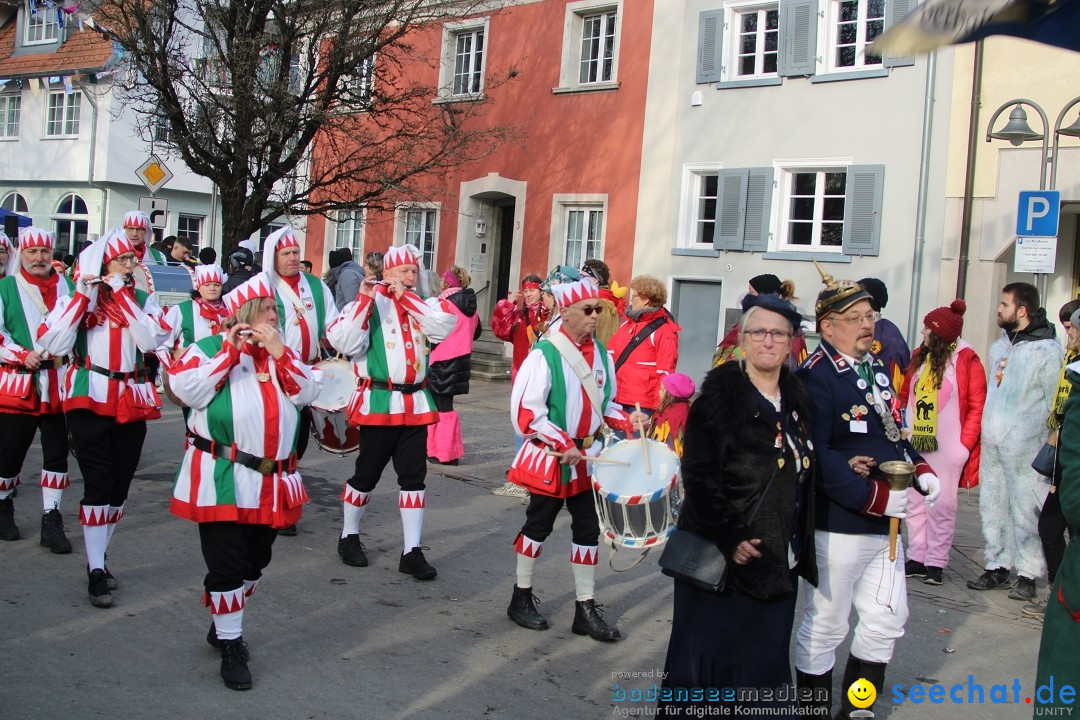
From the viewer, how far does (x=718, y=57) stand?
722 inches

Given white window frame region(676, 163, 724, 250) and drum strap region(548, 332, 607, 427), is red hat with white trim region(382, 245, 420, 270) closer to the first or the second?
drum strap region(548, 332, 607, 427)

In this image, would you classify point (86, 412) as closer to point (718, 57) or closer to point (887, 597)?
point (887, 597)

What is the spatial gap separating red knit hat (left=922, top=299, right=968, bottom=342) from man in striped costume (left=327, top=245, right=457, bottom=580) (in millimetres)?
3323

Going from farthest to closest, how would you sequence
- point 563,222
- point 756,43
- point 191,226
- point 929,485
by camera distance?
point 191,226 < point 563,222 < point 756,43 < point 929,485

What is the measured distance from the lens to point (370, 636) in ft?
19.1

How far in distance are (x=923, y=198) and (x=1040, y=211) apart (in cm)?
480

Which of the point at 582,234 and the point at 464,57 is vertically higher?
the point at 464,57

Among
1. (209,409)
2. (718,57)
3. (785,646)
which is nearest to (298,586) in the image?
(209,409)

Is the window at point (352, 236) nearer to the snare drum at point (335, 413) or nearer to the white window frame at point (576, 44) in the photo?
the white window frame at point (576, 44)

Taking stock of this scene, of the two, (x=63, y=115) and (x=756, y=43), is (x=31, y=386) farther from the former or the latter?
(x=63, y=115)

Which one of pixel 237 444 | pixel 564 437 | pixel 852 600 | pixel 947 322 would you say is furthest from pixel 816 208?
pixel 237 444

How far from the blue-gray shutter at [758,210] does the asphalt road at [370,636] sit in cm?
996

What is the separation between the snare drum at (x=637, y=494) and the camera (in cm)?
537

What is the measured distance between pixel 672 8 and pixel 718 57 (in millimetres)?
1464
